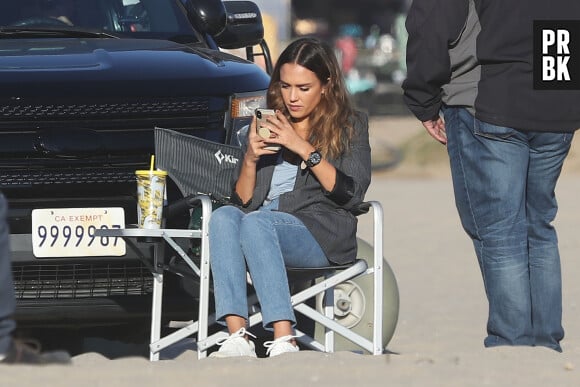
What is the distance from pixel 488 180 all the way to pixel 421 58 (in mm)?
480

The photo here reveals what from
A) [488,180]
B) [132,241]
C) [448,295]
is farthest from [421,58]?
[448,295]

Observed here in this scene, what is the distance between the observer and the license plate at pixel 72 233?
564 cm

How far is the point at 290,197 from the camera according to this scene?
576 cm

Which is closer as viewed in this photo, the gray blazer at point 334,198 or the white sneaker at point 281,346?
the white sneaker at point 281,346

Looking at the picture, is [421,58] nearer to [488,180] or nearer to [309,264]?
[488,180]

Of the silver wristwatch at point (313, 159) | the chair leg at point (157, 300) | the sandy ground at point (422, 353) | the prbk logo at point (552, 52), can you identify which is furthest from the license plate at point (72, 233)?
the prbk logo at point (552, 52)

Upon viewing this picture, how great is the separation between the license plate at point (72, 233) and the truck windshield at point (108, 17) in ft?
4.44

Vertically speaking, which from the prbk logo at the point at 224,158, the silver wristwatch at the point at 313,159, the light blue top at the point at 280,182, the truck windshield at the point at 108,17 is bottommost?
the light blue top at the point at 280,182

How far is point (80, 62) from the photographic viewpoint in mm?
6016

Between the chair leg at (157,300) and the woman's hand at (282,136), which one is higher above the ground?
the woman's hand at (282,136)

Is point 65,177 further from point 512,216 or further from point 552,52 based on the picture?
point 552,52

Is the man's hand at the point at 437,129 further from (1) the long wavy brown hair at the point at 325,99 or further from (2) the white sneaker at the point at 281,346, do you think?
(2) the white sneaker at the point at 281,346

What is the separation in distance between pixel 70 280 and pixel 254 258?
70cm

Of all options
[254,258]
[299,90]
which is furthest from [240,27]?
[254,258]
